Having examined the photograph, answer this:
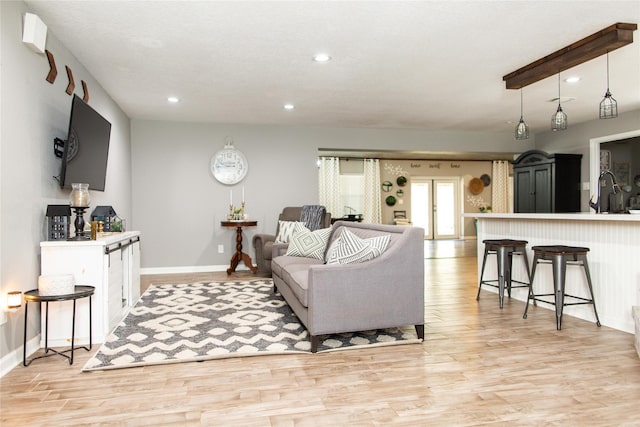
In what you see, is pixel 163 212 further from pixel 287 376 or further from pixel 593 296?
pixel 593 296

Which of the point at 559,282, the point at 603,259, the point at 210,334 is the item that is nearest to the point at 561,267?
the point at 559,282

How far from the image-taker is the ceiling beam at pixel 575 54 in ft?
10.4

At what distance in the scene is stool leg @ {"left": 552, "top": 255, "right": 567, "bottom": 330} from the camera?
3330 millimetres

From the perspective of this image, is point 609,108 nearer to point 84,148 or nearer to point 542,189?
point 542,189

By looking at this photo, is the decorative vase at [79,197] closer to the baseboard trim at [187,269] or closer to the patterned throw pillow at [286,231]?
the patterned throw pillow at [286,231]

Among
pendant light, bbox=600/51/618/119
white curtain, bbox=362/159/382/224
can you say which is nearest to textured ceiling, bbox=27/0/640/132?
pendant light, bbox=600/51/618/119

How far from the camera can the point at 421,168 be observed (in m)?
11.9

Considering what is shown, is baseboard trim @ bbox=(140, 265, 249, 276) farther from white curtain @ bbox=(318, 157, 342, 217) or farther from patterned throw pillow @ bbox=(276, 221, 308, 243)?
white curtain @ bbox=(318, 157, 342, 217)

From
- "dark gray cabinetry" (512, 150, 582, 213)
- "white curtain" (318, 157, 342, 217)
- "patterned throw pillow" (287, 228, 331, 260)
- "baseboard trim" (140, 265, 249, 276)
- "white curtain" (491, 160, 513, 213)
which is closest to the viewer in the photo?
"patterned throw pillow" (287, 228, 331, 260)

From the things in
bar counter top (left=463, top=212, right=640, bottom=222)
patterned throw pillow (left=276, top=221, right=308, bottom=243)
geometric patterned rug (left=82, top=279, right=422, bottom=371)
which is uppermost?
bar counter top (left=463, top=212, right=640, bottom=222)

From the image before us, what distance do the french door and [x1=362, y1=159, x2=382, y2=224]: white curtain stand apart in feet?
3.86

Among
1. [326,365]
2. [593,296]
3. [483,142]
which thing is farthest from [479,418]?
[483,142]

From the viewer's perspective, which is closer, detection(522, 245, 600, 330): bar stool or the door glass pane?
detection(522, 245, 600, 330): bar stool

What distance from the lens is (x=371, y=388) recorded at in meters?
2.25
